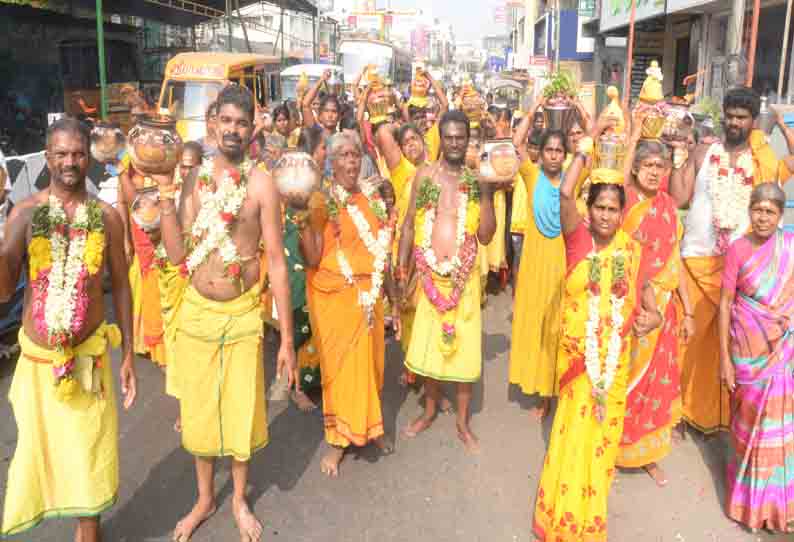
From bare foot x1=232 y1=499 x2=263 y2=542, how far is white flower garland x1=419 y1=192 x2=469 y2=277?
6.05 ft

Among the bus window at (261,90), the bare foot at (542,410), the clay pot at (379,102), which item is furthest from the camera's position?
the bus window at (261,90)

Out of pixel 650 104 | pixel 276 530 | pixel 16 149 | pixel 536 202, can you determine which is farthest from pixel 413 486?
pixel 16 149

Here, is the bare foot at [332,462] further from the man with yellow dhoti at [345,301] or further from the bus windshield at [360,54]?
the bus windshield at [360,54]

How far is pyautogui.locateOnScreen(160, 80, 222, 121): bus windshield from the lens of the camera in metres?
17.0

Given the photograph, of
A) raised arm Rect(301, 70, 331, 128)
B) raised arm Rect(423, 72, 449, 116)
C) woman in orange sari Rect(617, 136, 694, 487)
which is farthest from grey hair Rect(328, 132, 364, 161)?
raised arm Rect(301, 70, 331, 128)

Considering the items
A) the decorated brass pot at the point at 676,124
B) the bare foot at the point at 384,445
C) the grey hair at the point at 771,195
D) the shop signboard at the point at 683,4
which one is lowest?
the bare foot at the point at 384,445

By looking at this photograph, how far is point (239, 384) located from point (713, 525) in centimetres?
271

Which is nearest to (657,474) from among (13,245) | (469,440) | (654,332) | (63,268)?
(654,332)

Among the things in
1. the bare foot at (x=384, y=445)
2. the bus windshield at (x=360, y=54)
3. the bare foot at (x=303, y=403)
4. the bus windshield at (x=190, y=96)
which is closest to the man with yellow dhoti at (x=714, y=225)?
the bare foot at (x=384, y=445)

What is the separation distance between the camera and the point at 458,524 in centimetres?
412

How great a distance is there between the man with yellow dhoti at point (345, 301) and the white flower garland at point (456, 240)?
0.33 meters

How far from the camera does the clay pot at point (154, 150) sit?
356cm

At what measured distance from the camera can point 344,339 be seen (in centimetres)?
468

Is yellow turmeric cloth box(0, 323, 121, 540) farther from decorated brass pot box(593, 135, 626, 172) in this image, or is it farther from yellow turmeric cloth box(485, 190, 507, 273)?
yellow turmeric cloth box(485, 190, 507, 273)
